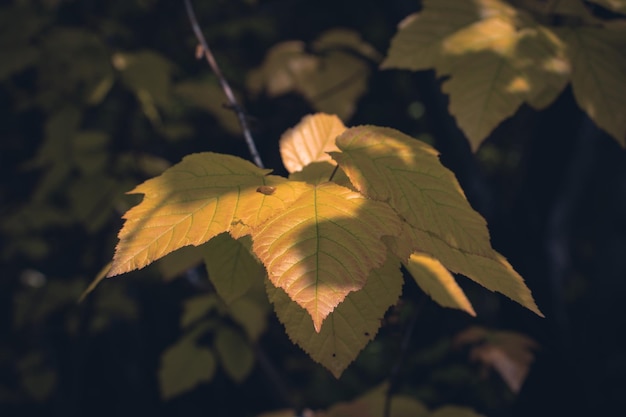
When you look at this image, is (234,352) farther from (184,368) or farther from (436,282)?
(436,282)

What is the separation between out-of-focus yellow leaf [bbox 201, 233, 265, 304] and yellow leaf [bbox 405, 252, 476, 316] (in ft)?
1.02

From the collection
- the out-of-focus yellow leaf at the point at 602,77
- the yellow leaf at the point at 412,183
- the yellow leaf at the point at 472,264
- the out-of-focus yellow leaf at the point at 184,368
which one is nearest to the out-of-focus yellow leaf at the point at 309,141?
the yellow leaf at the point at 412,183

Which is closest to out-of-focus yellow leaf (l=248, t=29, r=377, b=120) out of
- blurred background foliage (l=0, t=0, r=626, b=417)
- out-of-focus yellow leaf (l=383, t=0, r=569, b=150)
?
blurred background foliage (l=0, t=0, r=626, b=417)

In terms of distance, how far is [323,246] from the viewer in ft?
2.16

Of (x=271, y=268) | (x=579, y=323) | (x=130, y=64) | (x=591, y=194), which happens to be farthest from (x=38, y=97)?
(x=591, y=194)

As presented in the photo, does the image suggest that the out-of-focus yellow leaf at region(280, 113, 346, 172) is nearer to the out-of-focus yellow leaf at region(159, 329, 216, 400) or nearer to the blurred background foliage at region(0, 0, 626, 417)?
the blurred background foliage at region(0, 0, 626, 417)

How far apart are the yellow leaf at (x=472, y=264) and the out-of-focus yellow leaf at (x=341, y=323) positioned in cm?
8

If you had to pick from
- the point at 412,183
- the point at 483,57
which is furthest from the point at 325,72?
the point at 412,183

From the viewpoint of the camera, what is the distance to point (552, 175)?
6.79 ft

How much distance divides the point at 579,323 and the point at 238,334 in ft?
10.5

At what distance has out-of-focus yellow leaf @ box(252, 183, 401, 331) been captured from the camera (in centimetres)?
62

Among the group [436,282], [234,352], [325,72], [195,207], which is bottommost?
[234,352]

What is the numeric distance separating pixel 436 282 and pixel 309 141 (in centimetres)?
39

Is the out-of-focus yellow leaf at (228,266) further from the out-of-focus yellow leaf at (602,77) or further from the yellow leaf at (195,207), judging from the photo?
the out-of-focus yellow leaf at (602,77)
